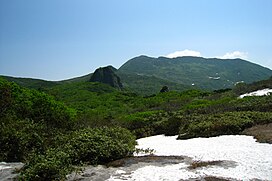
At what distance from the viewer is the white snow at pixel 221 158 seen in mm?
9875

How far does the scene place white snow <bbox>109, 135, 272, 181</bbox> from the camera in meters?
9.88

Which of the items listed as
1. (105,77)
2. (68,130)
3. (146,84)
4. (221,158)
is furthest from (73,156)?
(146,84)

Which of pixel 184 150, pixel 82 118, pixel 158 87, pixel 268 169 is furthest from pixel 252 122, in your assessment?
pixel 158 87

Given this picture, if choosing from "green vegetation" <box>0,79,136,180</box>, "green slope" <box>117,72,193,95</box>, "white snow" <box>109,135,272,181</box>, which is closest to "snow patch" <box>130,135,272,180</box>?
"white snow" <box>109,135,272,181</box>

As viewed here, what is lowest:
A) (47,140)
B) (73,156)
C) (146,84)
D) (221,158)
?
(221,158)

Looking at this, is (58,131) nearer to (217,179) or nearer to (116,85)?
(217,179)

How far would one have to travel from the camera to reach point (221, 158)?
11992 mm

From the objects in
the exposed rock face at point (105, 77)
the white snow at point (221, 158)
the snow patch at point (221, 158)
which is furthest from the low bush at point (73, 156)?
the exposed rock face at point (105, 77)

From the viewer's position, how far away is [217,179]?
9.40 meters

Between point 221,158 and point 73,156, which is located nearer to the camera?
point 221,158

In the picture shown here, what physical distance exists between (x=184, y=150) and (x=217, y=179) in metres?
5.02

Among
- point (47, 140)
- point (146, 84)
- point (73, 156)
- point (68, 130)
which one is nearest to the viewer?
point (73, 156)

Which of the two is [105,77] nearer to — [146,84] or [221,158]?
[146,84]

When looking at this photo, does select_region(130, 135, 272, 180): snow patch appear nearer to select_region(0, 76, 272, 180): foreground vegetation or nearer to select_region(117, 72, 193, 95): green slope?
select_region(0, 76, 272, 180): foreground vegetation
